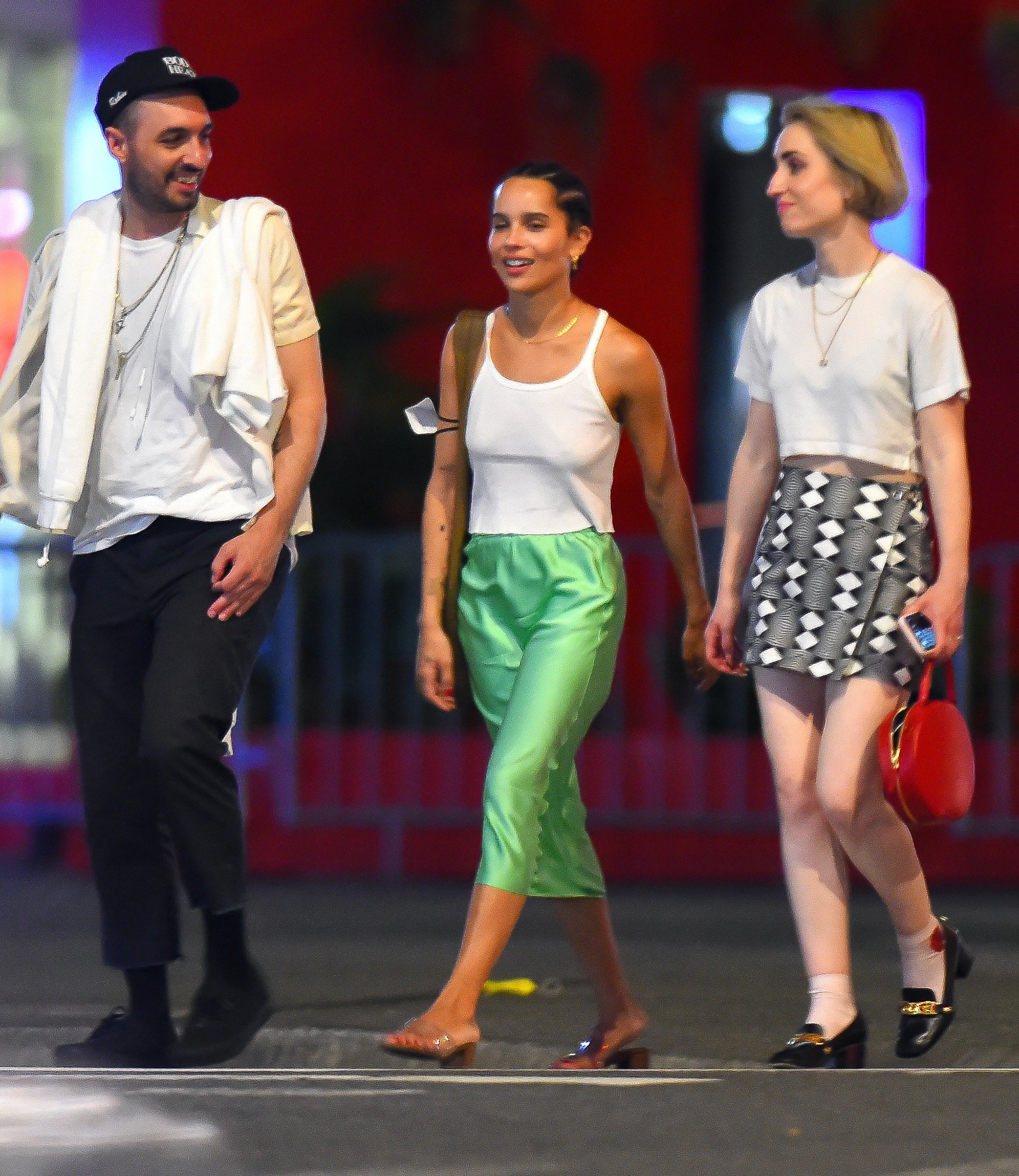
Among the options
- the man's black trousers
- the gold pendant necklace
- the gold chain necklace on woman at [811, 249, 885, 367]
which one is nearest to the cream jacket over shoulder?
the man's black trousers

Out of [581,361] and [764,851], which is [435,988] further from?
[764,851]

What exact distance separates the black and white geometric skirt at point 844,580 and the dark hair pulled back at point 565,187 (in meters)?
0.69

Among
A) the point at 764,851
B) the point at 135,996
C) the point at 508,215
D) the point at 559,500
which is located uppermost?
the point at 508,215

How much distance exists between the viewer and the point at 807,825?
4.56m

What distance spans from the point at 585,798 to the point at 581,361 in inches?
166

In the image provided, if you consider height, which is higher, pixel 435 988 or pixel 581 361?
pixel 581 361

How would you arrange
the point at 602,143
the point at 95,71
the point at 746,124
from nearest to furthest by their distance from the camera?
the point at 95,71 → the point at 602,143 → the point at 746,124

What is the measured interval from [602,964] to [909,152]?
738 centimetres

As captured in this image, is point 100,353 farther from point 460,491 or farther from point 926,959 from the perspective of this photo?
point 926,959

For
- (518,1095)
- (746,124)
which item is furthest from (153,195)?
(746,124)

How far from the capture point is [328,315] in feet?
32.7

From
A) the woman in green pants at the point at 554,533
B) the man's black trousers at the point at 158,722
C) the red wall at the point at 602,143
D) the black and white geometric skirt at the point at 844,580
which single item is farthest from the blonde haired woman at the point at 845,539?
the red wall at the point at 602,143

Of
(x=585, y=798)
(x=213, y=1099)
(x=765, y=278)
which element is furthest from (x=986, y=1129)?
(x=765, y=278)

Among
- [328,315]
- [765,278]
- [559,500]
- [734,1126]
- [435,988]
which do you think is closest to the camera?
[734,1126]
